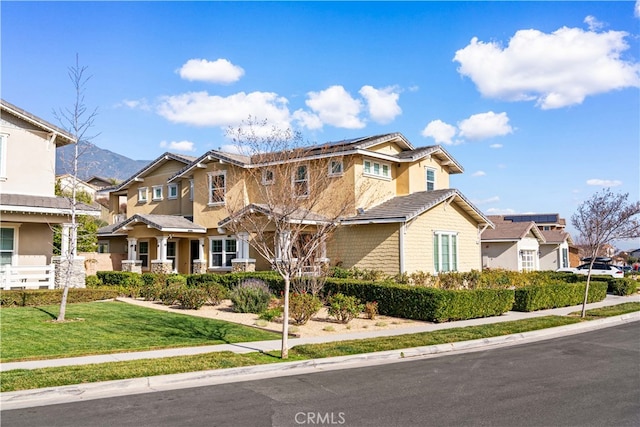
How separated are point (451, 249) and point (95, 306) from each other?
1725 cm

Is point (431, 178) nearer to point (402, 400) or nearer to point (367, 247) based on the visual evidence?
point (367, 247)

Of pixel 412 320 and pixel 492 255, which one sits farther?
pixel 492 255

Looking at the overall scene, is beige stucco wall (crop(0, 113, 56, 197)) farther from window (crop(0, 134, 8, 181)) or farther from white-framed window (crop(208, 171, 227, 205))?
white-framed window (crop(208, 171, 227, 205))

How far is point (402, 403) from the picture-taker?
26.3ft

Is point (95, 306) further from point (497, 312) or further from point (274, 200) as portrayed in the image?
point (497, 312)

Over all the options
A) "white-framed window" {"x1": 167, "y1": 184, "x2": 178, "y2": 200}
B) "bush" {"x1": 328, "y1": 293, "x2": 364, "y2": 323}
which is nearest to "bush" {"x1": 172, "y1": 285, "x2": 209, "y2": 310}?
"bush" {"x1": 328, "y1": 293, "x2": 364, "y2": 323}

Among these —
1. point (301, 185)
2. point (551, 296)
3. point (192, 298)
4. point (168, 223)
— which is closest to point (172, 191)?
point (168, 223)

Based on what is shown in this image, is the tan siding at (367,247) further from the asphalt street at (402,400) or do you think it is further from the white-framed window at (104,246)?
the white-framed window at (104,246)

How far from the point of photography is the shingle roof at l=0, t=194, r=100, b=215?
65.6 ft

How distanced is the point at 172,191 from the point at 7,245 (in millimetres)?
13693

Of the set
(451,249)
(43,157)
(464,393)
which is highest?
(43,157)

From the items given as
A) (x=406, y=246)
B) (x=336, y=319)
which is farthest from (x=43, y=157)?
(x=406, y=246)

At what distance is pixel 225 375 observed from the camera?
396 inches

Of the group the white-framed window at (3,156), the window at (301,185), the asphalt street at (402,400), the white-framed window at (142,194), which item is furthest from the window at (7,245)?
the asphalt street at (402,400)
